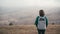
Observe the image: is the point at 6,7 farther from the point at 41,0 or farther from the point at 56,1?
the point at 56,1

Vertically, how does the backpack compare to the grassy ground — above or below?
above

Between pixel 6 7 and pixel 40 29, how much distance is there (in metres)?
1.57

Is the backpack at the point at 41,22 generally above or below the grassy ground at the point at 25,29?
above

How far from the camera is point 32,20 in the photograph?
6.05 meters

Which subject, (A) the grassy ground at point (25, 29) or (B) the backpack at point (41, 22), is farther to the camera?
(A) the grassy ground at point (25, 29)

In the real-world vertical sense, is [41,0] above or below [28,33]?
above

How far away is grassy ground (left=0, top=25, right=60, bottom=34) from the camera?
5969 mm

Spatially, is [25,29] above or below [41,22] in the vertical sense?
below

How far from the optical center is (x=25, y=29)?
599 centimetres

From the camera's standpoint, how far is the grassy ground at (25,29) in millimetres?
5969

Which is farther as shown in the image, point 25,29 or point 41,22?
point 25,29

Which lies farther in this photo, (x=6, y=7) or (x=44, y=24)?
(x=6, y=7)

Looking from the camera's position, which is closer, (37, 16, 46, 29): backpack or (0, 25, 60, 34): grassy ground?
(37, 16, 46, 29): backpack

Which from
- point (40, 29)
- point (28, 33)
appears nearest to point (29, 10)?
point (28, 33)
